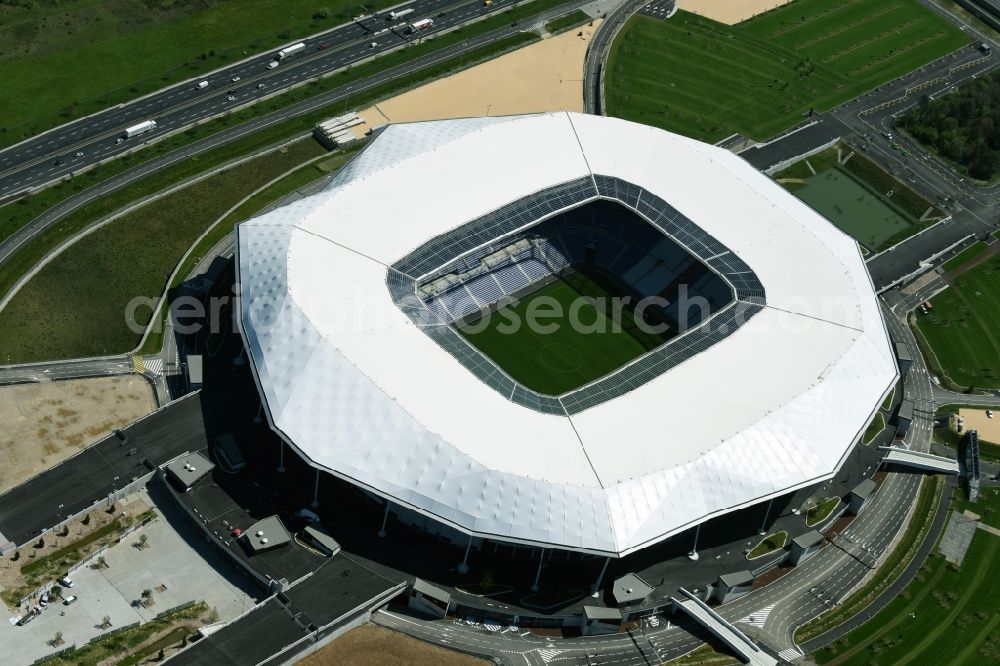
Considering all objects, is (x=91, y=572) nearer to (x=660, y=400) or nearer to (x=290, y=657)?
(x=290, y=657)

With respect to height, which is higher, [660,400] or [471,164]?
[471,164]

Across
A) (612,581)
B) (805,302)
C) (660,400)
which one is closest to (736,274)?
(805,302)

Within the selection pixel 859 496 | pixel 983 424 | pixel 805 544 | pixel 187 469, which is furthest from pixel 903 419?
pixel 187 469

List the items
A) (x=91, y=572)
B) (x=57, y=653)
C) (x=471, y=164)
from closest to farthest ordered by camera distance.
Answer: (x=57, y=653)
(x=91, y=572)
(x=471, y=164)

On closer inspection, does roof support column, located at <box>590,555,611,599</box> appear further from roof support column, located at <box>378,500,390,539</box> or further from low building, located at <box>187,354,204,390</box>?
low building, located at <box>187,354,204,390</box>

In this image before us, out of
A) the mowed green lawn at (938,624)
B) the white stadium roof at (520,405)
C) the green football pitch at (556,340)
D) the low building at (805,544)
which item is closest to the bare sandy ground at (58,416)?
the white stadium roof at (520,405)

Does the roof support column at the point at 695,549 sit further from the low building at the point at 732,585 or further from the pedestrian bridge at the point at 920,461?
the pedestrian bridge at the point at 920,461
